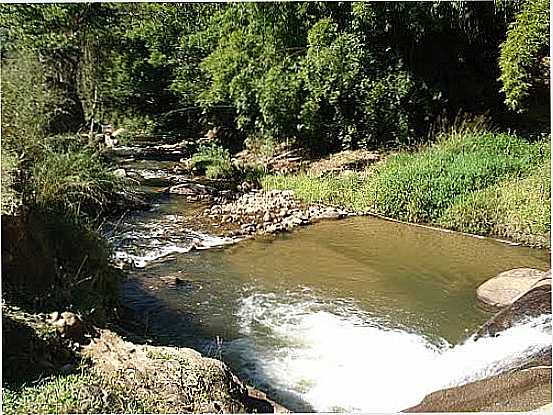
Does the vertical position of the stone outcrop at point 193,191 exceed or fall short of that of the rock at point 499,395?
it falls short

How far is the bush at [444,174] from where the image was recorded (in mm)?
8312

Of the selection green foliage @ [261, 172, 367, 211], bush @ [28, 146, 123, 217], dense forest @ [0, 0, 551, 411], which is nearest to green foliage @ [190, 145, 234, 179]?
dense forest @ [0, 0, 551, 411]

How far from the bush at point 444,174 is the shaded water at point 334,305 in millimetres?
352

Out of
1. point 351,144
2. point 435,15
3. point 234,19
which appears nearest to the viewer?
point 435,15

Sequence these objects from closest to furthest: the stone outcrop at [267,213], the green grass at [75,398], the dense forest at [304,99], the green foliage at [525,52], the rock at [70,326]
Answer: the green grass at [75,398]
the rock at [70,326]
the dense forest at [304,99]
the stone outcrop at [267,213]
the green foliage at [525,52]

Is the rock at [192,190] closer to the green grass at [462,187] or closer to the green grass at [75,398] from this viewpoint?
the green grass at [462,187]

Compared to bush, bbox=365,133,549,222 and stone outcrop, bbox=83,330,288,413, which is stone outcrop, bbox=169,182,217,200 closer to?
bush, bbox=365,133,549,222

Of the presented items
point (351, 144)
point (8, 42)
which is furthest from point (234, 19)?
→ point (8, 42)

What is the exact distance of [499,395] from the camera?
364 centimetres

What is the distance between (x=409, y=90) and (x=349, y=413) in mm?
7206

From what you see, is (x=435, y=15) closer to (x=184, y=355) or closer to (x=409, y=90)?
(x=409, y=90)

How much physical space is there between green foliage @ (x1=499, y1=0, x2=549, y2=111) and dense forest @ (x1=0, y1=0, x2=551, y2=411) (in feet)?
0.09

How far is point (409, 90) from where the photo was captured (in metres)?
10.3

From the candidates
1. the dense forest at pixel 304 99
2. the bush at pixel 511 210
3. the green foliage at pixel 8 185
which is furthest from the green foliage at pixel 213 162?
the green foliage at pixel 8 185
